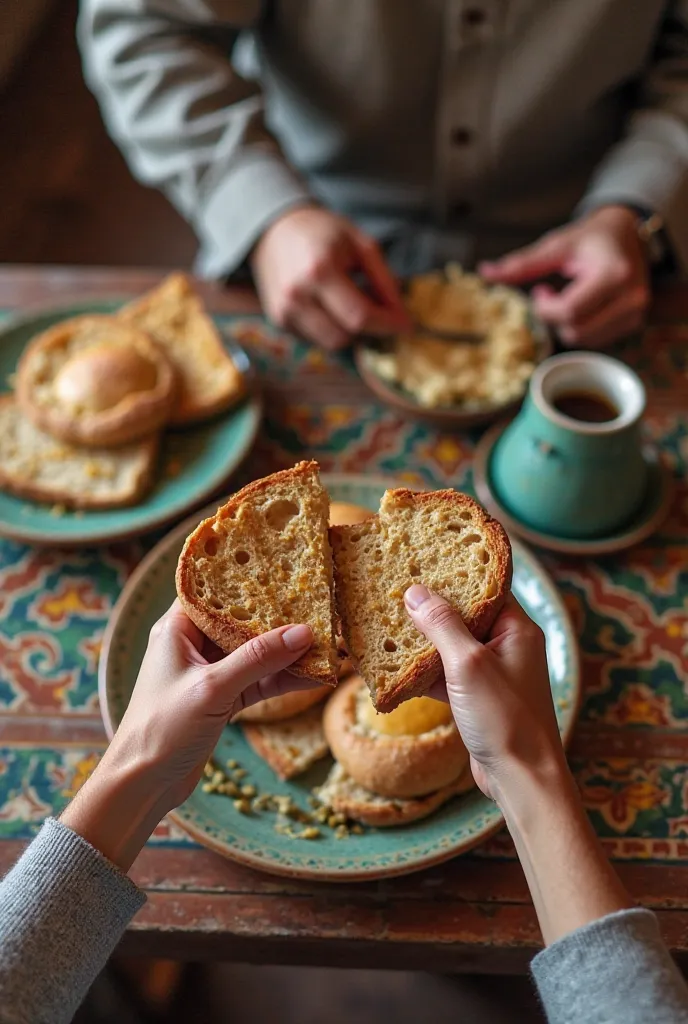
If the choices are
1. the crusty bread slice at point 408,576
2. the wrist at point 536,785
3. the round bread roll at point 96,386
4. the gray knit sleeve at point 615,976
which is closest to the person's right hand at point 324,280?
the round bread roll at point 96,386

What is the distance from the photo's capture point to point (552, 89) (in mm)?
1492

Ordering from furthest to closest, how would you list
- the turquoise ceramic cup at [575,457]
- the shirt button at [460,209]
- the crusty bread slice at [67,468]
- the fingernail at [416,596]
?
the shirt button at [460,209] < the crusty bread slice at [67,468] < the turquoise ceramic cup at [575,457] < the fingernail at [416,596]

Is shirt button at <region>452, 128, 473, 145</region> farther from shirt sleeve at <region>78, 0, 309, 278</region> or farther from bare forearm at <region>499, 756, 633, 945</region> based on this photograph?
bare forearm at <region>499, 756, 633, 945</region>

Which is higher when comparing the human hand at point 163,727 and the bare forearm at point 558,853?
the human hand at point 163,727

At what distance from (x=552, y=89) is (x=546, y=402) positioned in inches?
26.3

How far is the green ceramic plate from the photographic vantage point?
1192 millimetres

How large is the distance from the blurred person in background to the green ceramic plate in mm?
213

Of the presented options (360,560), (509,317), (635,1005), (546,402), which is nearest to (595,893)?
(635,1005)

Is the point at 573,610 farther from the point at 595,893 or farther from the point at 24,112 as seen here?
the point at 24,112

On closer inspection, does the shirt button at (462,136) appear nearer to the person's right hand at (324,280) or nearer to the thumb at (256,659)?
the person's right hand at (324,280)

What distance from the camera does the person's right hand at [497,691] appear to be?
736mm

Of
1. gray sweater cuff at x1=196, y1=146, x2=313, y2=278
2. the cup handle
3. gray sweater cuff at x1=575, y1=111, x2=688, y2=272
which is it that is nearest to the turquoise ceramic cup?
the cup handle

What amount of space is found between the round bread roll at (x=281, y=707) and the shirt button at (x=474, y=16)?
1.09 m

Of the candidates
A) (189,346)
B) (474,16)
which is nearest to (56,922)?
(189,346)
